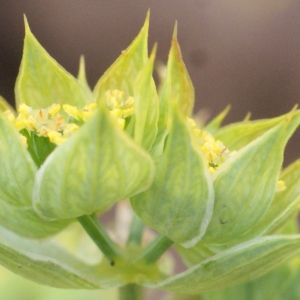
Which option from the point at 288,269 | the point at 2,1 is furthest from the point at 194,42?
the point at 288,269

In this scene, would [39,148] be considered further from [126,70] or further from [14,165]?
[126,70]

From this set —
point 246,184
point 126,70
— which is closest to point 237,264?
point 246,184

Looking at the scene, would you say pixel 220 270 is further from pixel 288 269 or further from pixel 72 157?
pixel 288 269

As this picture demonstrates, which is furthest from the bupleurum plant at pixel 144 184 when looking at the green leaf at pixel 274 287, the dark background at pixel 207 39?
the dark background at pixel 207 39

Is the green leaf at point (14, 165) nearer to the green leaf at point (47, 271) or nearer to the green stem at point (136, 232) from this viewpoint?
the green leaf at point (47, 271)

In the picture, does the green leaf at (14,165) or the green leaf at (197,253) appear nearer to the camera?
the green leaf at (14,165)

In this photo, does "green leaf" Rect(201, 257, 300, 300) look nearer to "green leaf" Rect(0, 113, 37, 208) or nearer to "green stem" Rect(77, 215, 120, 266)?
"green stem" Rect(77, 215, 120, 266)

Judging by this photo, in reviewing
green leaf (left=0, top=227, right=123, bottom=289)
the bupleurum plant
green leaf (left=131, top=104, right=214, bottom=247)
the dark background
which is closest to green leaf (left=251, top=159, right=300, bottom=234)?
the bupleurum plant
